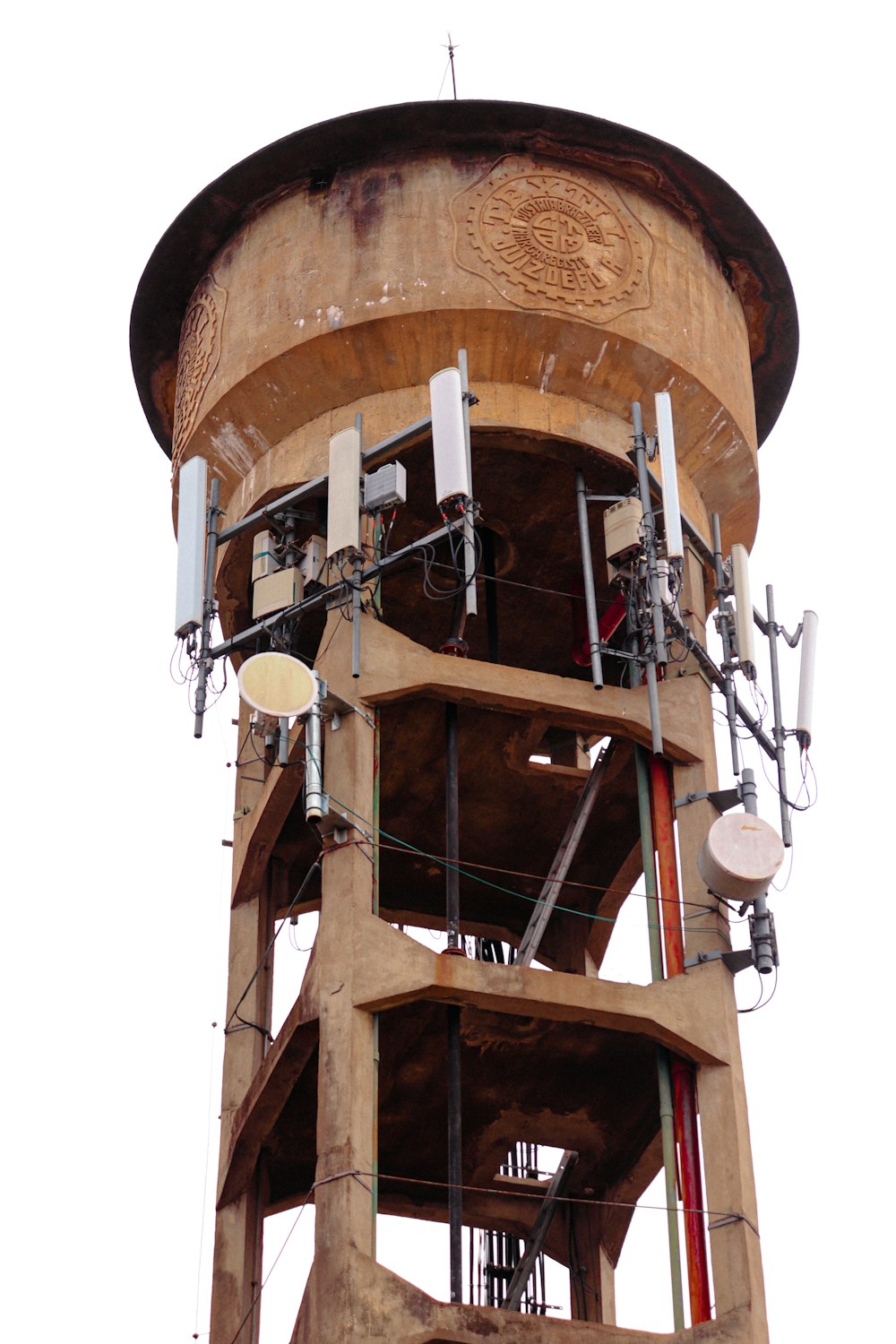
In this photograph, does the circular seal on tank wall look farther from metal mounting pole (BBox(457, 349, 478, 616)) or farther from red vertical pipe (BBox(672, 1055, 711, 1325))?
metal mounting pole (BBox(457, 349, 478, 616))

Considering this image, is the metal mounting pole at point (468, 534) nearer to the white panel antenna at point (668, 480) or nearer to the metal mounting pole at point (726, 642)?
the white panel antenna at point (668, 480)

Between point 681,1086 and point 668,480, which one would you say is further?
point 668,480

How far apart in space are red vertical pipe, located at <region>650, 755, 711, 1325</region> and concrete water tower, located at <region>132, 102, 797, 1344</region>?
1.3 inches

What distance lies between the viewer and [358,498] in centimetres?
2636

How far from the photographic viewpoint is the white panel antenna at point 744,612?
27.6 m

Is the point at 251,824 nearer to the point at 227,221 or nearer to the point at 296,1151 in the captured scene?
the point at 296,1151

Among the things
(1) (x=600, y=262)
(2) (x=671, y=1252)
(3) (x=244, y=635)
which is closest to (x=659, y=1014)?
(2) (x=671, y=1252)

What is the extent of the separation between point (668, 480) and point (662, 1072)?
6.07m

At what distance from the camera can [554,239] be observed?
28.0 meters

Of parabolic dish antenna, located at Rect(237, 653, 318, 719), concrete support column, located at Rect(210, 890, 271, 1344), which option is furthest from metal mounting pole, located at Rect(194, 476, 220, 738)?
concrete support column, located at Rect(210, 890, 271, 1344)

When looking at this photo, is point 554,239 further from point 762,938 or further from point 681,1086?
point 681,1086

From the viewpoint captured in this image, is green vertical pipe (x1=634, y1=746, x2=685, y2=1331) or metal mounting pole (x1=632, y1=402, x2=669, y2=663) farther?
metal mounting pole (x1=632, y1=402, x2=669, y2=663)

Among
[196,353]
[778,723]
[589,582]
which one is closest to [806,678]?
[778,723]

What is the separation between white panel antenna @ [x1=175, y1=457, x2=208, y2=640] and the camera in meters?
27.1
